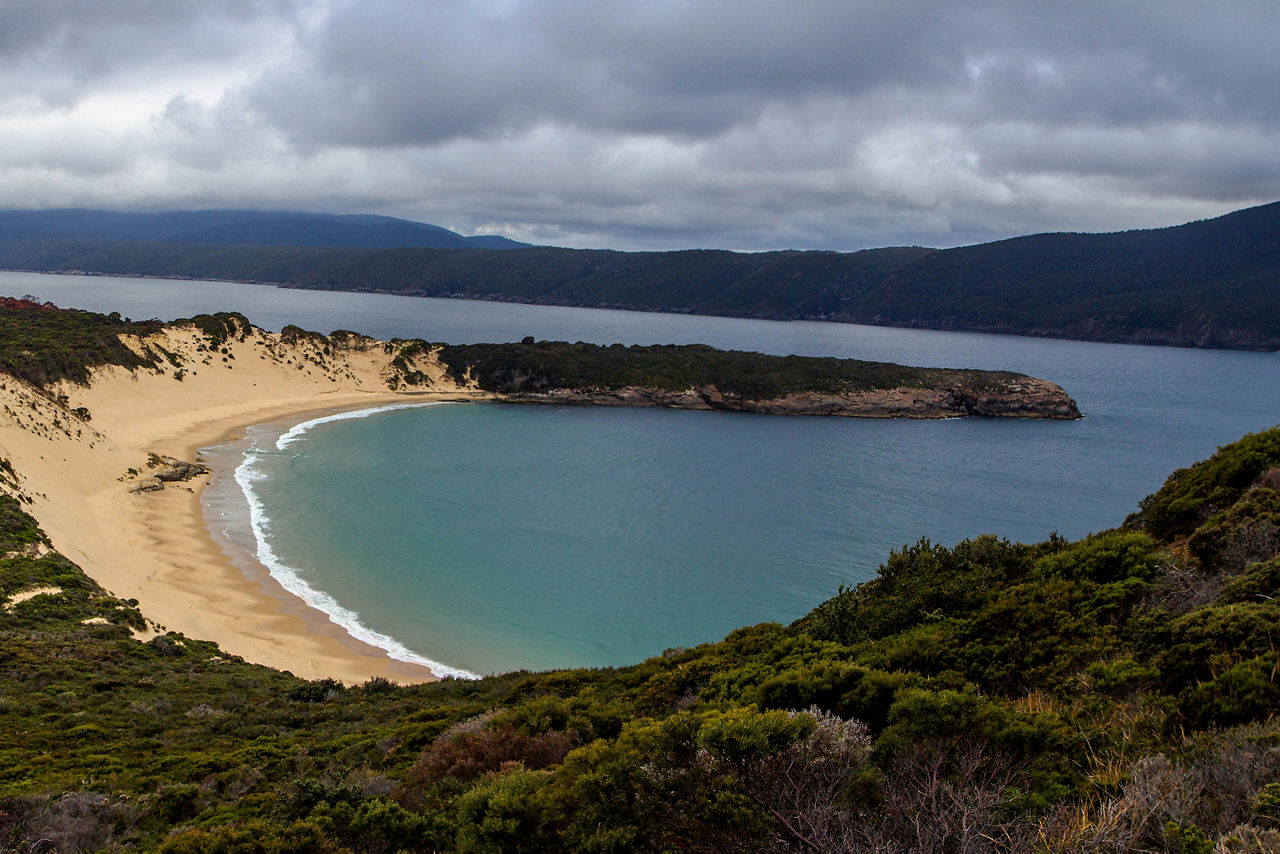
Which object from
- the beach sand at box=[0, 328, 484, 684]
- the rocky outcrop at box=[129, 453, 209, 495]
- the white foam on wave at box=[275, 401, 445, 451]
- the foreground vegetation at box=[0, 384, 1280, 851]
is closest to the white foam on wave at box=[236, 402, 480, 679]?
the beach sand at box=[0, 328, 484, 684]

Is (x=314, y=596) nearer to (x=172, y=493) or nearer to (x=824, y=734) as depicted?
(x=172, y=493)

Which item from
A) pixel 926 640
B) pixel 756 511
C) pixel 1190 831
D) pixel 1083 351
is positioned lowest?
pixel 756 511

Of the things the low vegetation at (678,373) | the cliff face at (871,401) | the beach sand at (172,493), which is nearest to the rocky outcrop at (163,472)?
the beach sand at (172,493)

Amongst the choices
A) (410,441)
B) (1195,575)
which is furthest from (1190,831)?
(410,441)

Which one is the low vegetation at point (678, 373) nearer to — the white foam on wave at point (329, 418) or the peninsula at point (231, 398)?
the peninsula at point (231, 398)

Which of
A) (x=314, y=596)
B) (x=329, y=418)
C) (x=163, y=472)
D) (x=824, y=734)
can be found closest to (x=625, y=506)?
(x=314, y=596)

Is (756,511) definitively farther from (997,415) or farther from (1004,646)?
(997,415)

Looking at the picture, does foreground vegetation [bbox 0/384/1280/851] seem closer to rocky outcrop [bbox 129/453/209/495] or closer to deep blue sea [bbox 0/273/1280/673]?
deep blue sea [bbox 0/273/1280/673]

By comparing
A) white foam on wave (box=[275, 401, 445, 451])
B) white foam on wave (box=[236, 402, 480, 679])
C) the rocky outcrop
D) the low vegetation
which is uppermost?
the low vegetation
